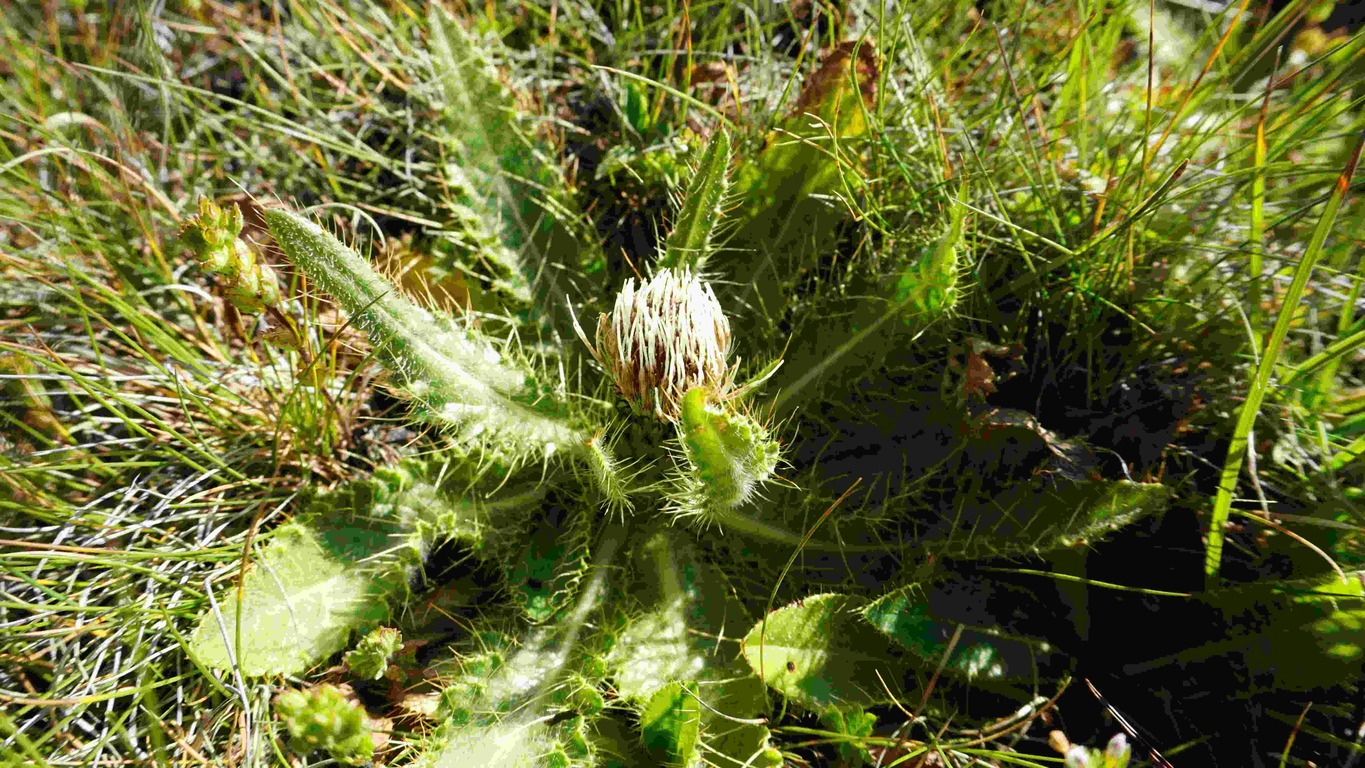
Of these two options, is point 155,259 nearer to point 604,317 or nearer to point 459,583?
point 459,583

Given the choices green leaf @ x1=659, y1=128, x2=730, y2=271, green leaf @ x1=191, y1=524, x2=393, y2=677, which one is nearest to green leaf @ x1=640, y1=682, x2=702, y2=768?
green leaf @ x1=191, y1=524, x2=393, y2=677

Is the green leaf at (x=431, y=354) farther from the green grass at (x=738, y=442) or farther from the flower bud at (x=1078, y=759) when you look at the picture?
the flower bud at (x=1078, y=759)

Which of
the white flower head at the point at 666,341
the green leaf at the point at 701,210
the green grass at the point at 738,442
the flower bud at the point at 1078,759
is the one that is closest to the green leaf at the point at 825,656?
the green grass at the point at 738,442

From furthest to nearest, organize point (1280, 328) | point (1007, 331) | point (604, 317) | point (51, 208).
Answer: point (51, 208) < point (1007, 331) < point (604, 317) < point (1280, 328)

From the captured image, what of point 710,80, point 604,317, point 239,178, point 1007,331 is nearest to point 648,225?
point 710,80

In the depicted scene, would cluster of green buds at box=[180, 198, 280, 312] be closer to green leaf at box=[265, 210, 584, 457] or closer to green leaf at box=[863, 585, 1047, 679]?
green leaf at box=[265, 210, 584, 457]
